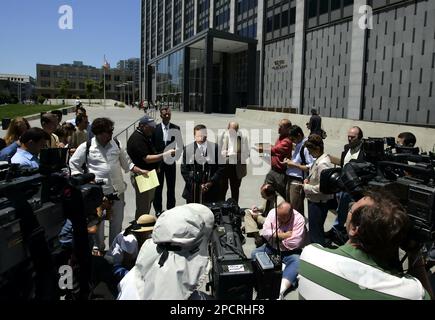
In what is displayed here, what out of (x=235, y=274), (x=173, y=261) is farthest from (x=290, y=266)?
(x=173, y=261)

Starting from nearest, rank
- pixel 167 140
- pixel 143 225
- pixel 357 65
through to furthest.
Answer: pixel 143 225
pixel 167 140
pixel 357 65

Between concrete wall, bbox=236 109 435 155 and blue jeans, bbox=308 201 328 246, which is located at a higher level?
concrete wall, bbox=236 109 435 155

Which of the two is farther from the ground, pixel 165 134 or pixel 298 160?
pixel 165 134

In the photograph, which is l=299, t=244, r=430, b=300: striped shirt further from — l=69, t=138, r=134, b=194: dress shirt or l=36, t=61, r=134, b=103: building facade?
l=36, t=61, r=134, b=103: building facade

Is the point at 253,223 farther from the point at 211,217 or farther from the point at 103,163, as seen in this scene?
the point at 211,217

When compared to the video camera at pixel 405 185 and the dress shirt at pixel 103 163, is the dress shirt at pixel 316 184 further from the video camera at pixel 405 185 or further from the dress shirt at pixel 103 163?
the dress shirt at pixel 103 163

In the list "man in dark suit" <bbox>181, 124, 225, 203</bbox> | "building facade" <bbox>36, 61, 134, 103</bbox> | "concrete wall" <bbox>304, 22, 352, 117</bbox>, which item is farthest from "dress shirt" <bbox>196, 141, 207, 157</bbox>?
Answer: "building facade" <bbox>36, 61, 134, 103</bbox>

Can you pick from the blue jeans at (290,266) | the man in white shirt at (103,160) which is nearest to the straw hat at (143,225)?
the man in white shirt at (103,160)

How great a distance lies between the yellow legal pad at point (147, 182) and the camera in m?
5.09

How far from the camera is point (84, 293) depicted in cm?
281

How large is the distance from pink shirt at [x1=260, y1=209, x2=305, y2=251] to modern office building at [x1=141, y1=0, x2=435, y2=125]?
63.4 ft

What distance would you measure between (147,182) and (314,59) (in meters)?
27.8

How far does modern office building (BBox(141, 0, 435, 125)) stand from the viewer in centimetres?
2127

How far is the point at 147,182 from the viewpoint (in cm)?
512
